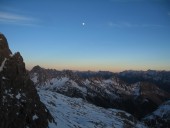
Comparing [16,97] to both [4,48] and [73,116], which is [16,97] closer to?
[4,48]

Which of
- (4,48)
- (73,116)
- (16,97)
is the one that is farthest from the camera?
(73,116)

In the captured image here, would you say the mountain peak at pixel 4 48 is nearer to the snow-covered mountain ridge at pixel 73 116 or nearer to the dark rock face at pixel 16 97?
the dark rock face at pixel 16 97

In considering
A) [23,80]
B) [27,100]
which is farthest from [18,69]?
[27,100]

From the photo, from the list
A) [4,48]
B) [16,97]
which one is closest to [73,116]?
[4,48]

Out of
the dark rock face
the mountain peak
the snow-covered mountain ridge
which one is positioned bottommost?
the snow-covered mountain ridge

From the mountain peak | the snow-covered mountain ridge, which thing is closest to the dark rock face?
the mountain peak

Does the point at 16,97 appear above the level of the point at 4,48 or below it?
below

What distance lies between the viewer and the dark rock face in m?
60.1

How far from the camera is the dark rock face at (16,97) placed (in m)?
60.1

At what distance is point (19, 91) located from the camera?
66750mm

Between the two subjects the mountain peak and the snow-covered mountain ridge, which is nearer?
the mountain peak

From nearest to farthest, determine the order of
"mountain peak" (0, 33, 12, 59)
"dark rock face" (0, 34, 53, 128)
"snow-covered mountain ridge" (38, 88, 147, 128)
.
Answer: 1. "dark rock face" (0, 34, 53, 128)
2. "mountain peak" (0, 33, 12, 59)
3. "snow-covered mountain ridge" (38, 88, 147, 128)

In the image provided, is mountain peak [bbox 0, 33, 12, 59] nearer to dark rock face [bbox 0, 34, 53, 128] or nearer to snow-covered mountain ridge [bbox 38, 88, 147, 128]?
dark rock face [bbox 0, 34, 53, 128]

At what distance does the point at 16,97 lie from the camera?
64.5 meters
